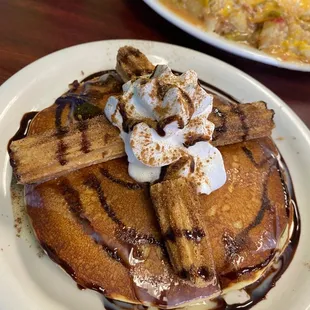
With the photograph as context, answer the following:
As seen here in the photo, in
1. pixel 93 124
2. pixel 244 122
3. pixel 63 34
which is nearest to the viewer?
pixel 93 124

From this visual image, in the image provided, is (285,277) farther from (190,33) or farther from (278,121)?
(190,33)

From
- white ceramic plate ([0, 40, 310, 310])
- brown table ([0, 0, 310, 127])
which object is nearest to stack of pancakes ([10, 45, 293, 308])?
white ceramic plate ([0, 40, 310, 310])

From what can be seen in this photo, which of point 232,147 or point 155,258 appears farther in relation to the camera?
point 232,147

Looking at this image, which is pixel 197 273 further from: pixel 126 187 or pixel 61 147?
pixel 61 147

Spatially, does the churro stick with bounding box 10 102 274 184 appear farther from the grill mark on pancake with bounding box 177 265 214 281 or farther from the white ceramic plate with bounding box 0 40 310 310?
the grill mark on pancake with bounding box 177 265 214 281

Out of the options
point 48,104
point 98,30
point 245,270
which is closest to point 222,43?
point 98,30

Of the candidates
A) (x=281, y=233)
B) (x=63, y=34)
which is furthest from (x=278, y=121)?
(x=63, y=34)

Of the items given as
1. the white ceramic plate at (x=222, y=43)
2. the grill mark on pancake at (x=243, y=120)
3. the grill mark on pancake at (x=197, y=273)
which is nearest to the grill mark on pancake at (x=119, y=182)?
the grill mark on pancake at (x=197, y=273)
